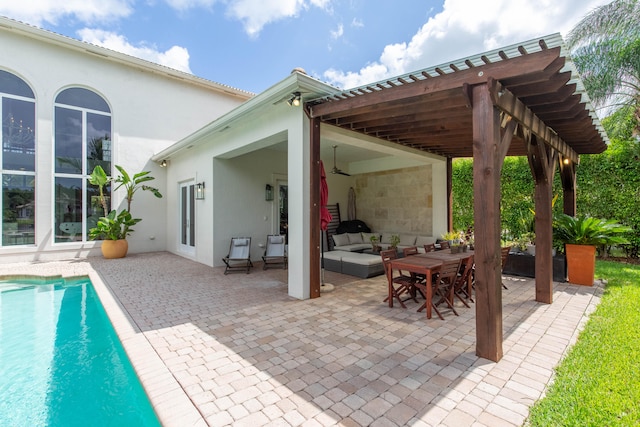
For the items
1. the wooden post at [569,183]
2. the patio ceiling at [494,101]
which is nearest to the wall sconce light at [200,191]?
the patio ceiling at [494,101]

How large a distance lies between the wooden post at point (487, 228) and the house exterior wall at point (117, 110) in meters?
12.9

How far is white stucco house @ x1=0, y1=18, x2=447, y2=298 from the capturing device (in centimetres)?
954

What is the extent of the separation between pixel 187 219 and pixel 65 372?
814cm

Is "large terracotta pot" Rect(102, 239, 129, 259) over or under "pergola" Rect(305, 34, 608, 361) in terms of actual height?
under

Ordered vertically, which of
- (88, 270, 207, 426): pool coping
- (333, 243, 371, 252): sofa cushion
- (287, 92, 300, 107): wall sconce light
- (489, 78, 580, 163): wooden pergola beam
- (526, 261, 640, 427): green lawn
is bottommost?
(88, 270, 207, 426): pool coping

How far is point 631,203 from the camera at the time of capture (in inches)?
328

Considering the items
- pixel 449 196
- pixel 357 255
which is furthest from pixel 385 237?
pixel 357 255

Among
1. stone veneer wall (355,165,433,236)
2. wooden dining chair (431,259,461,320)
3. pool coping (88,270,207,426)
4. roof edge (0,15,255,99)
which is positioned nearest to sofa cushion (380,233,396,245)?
stone veneer wall (355,165,433,236)

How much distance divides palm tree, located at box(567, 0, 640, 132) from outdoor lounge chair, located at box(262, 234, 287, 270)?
1184cm

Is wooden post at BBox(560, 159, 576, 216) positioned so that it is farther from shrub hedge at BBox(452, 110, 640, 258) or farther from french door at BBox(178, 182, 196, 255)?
french door at BBox(178, 182, 196, 255)

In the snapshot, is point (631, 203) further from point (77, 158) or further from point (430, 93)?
point (77, 158)

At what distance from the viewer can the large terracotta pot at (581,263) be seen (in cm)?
645

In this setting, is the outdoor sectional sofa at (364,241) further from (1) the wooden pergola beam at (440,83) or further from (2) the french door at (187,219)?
(1) the wooden pergola beam at (440,83)

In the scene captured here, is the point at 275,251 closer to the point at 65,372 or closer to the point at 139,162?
the point at 65,372
